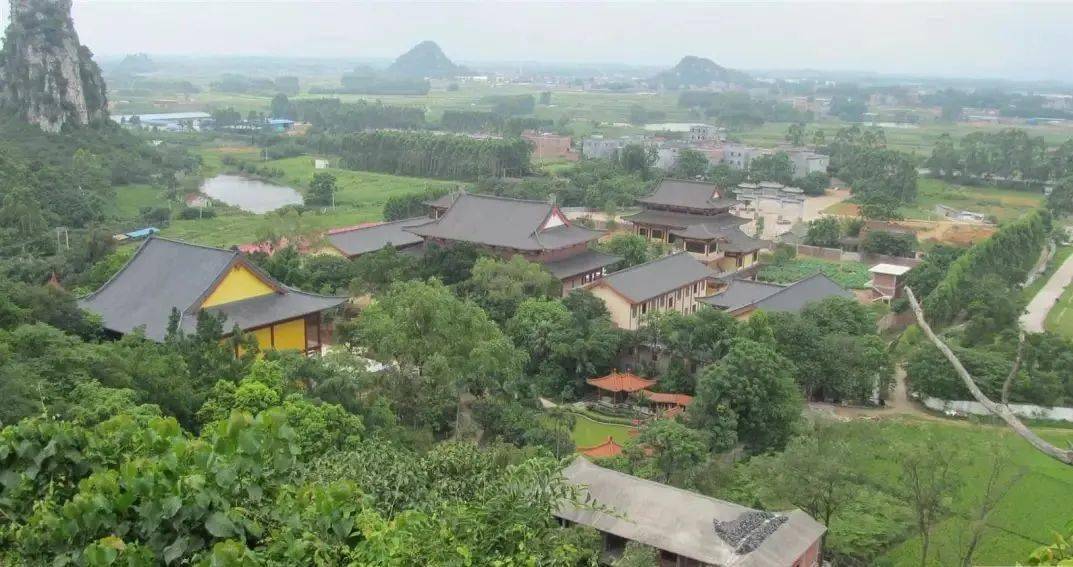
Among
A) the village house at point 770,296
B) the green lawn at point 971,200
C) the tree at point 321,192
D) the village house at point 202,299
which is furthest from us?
the green lawn at point 971,200

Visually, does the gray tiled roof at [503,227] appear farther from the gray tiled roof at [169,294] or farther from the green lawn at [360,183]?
the green lawn at [360,183]

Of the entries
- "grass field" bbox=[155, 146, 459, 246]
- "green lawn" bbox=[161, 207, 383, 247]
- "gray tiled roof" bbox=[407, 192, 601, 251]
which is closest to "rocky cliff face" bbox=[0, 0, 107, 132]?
"grass field" bbox=[155, 146, 459, 246]

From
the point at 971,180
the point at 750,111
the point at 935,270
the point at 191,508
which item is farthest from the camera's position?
the point at 750,111

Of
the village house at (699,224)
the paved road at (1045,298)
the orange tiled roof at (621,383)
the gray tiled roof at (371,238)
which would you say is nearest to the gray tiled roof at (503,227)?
the gray tiled roof at (371,238)

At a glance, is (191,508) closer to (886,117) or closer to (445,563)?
(445,563)

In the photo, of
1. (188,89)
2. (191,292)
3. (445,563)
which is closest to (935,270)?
(191,292)

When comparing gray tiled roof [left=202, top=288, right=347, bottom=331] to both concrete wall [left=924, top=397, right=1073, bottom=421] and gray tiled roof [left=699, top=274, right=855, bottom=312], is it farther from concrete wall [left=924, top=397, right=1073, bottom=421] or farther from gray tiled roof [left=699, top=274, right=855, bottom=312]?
concrete wall [left=924, top=397, right=1073, bottom=421]

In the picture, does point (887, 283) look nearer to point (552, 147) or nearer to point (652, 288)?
point (652, 288)
